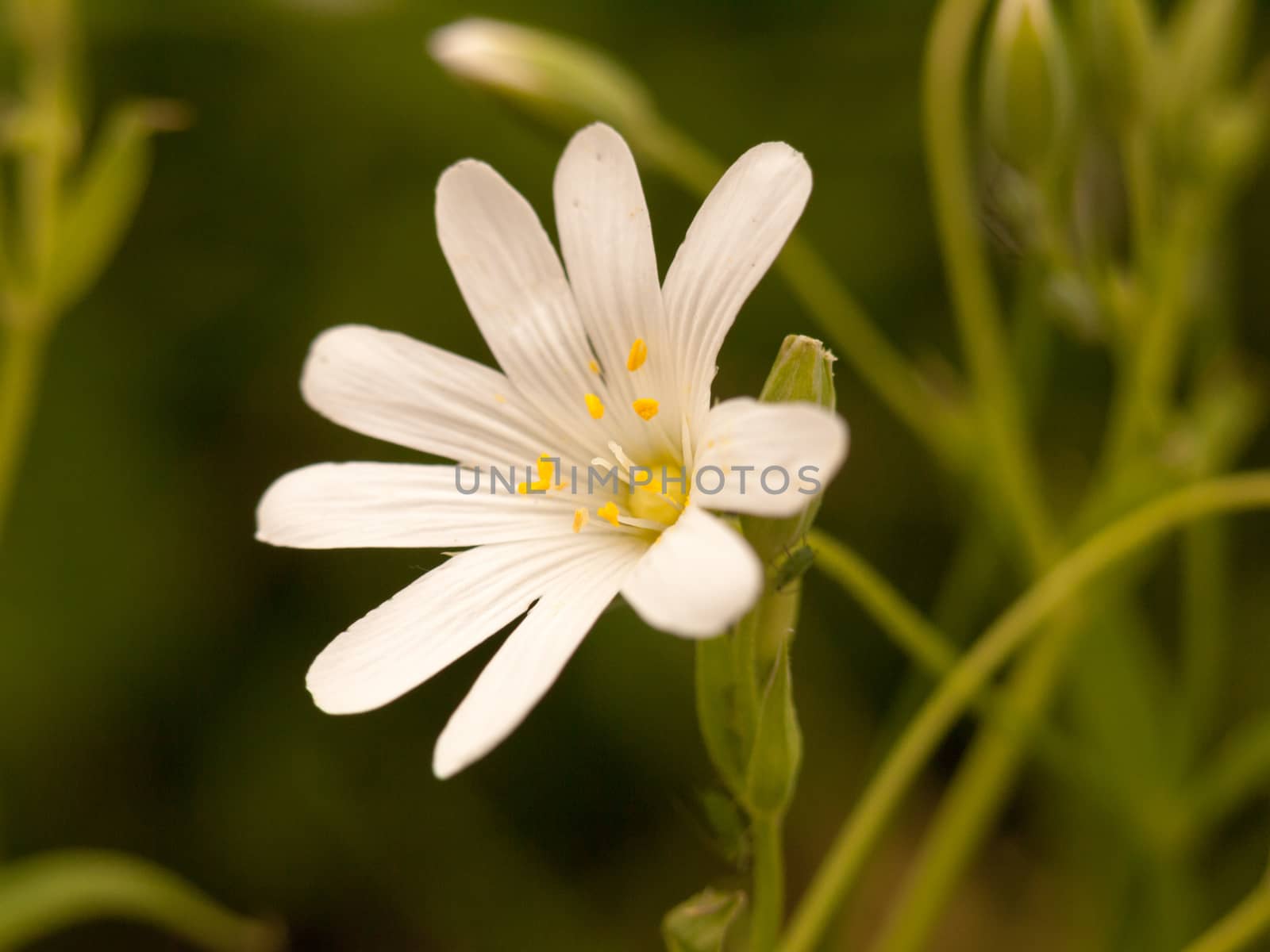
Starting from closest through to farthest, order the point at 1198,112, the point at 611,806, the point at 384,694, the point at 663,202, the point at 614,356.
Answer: the point at 384,694 < the point at 614,356 < the point at 1198,112 < the point at 611,806 < the point at 663,202

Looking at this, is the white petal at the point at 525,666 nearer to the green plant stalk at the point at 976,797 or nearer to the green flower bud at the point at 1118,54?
the green plant stalk at the point at 976,797

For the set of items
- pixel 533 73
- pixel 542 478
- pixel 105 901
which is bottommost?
pixel 105 901

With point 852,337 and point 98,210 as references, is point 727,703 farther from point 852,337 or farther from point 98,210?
point 98,210

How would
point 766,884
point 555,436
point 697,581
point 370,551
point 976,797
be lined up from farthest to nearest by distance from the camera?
point 370,551 < point 976,797 < point 555,436 < point 766,884 < point 697,581

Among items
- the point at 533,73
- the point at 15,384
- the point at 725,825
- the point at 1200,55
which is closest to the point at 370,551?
the point at 15,384

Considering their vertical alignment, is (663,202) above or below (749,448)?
above

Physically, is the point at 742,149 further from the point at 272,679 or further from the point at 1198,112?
the point at 272,679

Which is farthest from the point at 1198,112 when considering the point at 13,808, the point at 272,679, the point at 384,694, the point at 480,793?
the point at 13,808
